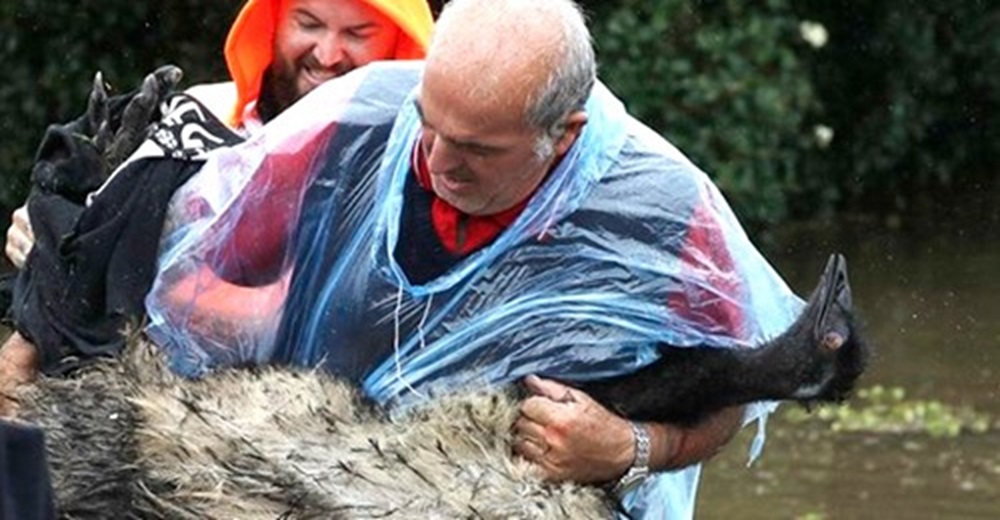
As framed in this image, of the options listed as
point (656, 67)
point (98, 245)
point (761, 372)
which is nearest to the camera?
point (761, 372)

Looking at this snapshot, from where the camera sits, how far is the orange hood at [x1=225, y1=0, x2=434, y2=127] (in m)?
5.68

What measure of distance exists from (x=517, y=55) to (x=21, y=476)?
1.72 metres

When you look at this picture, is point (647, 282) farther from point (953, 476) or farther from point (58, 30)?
point (58, 30)

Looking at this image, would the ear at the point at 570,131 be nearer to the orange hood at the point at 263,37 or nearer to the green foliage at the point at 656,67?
the orange hood at the point at 263,37

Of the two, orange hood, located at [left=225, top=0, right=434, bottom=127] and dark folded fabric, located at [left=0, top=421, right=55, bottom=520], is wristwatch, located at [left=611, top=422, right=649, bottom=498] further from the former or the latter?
dark folded fabric, located at [left=0, top=421, right=55, bottom=520]

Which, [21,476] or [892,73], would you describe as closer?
[21,476]

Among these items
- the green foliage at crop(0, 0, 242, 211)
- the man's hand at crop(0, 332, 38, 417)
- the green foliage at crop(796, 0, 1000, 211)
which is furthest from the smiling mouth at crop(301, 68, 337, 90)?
the green foliage at crop(796, 0, 1000, 211)

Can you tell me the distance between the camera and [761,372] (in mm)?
4363

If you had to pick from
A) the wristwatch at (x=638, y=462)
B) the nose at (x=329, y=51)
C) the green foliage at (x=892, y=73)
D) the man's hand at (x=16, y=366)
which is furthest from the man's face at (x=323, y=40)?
the green foliage at (x=892, y=73)

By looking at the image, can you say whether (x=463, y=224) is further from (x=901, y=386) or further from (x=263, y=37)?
(x=901, y=386)

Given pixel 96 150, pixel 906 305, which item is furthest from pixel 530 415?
pixel 906 305

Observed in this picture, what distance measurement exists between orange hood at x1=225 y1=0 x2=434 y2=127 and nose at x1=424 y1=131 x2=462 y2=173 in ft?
4.48

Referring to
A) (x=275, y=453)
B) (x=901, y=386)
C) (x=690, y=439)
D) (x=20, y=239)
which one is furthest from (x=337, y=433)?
(x=901, y=386)

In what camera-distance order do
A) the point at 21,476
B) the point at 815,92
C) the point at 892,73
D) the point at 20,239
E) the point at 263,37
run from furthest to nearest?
the point at 892,73 < the point at 815,92 < the point at 263,37 < the point at 20,239 < the point at 21,476
